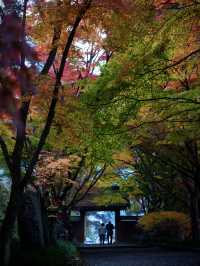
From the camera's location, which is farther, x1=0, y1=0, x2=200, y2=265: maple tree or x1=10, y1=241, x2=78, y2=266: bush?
x1=10, y1=241, x2=78, y2=266: bush

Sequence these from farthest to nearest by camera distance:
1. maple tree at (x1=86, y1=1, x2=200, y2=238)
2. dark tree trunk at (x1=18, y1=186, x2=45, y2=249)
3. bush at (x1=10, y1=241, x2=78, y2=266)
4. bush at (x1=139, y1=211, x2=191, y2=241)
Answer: bush at (x1=139, y1=211, x2=191, y2=241) < dark tree trunk at (x1=18, y1=186, x2=45, y2=249) < bush at (x1=10, y1=241, x2=78, y2=266) < maple tree at (x1=86, y1=1, x2=200, y2=238)

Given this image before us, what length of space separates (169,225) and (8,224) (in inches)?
601

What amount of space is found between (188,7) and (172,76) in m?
2.57

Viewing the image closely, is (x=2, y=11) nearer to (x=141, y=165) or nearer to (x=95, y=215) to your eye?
(x=141, y=165)

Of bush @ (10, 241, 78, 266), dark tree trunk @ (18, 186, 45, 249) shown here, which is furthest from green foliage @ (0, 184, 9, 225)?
bush @ (10, 241, 78, 266)

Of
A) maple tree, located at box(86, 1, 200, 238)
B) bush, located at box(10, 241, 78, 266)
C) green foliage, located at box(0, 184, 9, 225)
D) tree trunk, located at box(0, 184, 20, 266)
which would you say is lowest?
bush, located at box(10, 241, 78, 266)

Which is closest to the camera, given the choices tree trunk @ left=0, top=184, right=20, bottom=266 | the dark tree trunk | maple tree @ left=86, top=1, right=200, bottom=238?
maple tree @ left=86, top=1, right=200, bottom=238

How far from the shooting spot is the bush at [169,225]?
842 inches

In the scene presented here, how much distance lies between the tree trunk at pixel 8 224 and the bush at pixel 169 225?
1466cm

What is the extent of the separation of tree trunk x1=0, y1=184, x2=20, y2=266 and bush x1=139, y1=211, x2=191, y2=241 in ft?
48.1

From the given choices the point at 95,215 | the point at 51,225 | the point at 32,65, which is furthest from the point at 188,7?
the point at 95,215

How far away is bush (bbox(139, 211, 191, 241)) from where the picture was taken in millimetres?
21391

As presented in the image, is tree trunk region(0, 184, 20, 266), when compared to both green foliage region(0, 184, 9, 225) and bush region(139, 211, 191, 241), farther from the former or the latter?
bush region(139, 211, 191, 241)

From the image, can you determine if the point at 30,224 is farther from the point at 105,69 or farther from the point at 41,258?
the point at 105,69
